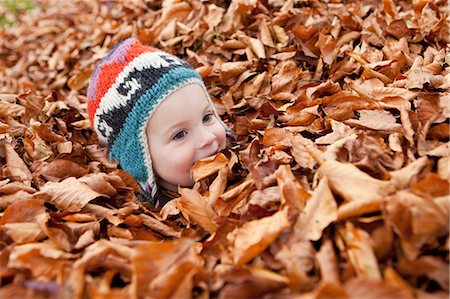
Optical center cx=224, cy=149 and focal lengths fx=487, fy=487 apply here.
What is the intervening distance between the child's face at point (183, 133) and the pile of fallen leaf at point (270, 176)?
8 cm

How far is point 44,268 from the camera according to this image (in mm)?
1053

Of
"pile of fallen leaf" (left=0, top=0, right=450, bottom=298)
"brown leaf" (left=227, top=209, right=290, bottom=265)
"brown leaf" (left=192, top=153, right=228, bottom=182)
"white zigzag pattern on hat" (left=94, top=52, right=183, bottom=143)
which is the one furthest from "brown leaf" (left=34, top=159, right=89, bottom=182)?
"brown leaf" (left=227, top=209, right=290, bottom=265)

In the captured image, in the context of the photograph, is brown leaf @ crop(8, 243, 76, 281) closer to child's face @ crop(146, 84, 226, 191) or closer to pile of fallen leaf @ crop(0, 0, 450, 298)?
pile of fallen leaf @ crop(0, 0, 450, 298)

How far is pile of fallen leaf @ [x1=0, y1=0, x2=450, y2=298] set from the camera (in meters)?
0.97

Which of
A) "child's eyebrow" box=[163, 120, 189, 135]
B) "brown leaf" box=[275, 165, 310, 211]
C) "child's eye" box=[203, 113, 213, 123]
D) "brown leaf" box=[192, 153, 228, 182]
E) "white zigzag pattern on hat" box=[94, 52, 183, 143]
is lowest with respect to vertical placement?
"brown leaf" box=[192, 153, 228, 182]

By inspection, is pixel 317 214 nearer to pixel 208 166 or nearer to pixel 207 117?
pixel 208 166

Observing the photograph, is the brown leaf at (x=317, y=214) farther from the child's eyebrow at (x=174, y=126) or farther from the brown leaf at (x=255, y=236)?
the child's eyebrow at (x=174, y=126)

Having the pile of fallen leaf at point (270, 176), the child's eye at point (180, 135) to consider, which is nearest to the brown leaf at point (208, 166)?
the pile of fallen leaf at point (270, 176)

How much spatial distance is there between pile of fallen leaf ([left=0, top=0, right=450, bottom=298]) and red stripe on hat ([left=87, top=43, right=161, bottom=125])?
215 mm

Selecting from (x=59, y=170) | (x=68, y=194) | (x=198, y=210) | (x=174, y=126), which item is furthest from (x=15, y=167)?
(x=198, y=210)

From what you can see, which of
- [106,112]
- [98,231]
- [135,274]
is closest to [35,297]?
[135,274]

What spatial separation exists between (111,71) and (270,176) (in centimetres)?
74

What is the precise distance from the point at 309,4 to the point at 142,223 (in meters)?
1.38

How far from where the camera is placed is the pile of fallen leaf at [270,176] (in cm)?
97
